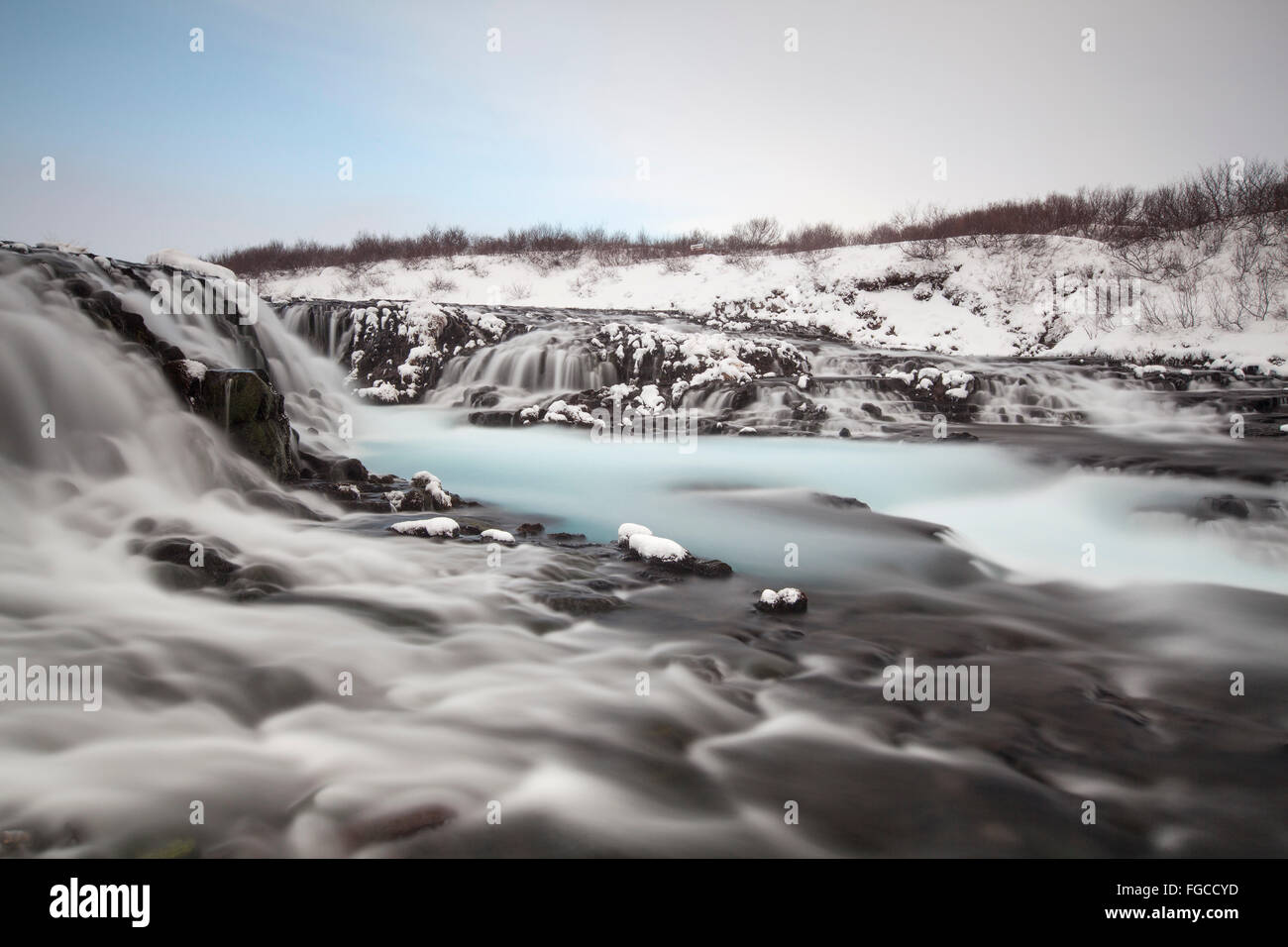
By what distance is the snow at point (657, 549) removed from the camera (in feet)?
16.1

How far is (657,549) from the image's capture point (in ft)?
16.4

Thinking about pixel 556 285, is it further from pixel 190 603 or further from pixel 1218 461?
pixel 190 603

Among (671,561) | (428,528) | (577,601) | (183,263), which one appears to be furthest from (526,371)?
(577,601)

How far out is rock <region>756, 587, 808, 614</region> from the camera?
4.18m

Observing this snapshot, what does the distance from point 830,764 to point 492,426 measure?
1072 centimetres

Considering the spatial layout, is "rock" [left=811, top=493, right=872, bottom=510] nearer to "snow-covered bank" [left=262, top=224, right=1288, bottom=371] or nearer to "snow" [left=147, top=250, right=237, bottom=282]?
"snow" [left=147, top=250, right=237, bottom=282]

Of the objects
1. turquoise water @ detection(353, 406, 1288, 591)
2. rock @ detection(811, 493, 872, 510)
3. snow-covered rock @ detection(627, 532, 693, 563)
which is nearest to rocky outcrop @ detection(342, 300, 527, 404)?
turquoise water @ detection(353, 406, 1288, 591)

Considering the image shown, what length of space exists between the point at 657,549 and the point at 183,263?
9048 mm

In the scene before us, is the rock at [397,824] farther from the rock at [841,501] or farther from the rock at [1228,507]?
the rock at [1228,507]

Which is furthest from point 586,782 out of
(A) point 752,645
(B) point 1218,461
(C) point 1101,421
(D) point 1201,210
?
(D) point 1201,210

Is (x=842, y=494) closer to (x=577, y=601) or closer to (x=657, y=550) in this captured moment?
(x=657, y=550)

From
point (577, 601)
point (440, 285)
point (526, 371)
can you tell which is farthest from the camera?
point (440, 285)

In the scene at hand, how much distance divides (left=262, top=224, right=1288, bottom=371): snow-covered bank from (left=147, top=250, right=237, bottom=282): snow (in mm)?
13755
